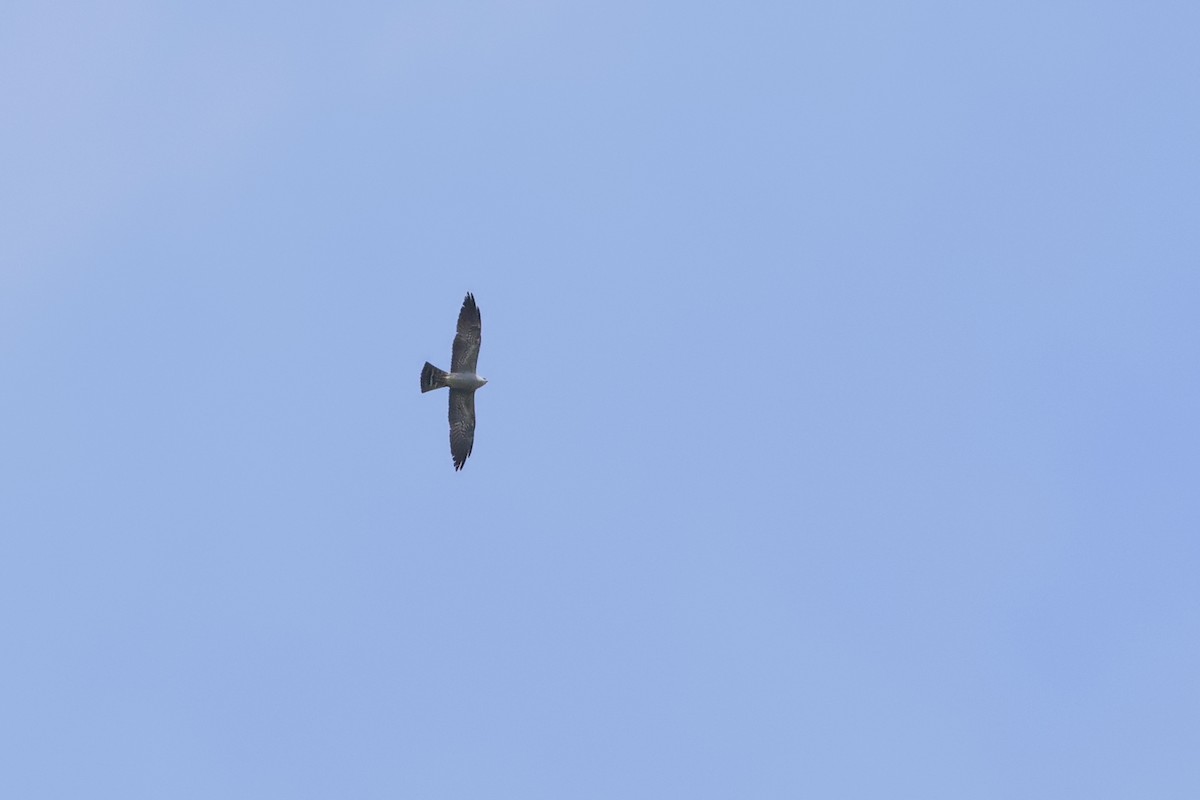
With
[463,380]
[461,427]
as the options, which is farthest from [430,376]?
[461,427]

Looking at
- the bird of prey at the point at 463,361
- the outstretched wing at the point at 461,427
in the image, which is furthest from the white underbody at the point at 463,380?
the outstretched wing at the point at 461,427

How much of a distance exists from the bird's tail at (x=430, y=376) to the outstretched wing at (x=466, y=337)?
1.63ft

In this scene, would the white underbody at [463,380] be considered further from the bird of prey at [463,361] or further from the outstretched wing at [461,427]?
the outstretched wing at [461,427]

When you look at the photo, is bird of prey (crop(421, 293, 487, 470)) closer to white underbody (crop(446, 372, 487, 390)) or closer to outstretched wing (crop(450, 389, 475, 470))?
white underbody (crop(446, 372, 487, 390))

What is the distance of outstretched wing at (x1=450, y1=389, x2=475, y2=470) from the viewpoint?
246 feet

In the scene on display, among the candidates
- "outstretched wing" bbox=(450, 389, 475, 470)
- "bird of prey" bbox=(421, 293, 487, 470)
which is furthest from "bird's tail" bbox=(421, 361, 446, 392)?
"outstretched wing" bbox=(450, 389, 475, 470)

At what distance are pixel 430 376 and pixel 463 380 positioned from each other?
118cm

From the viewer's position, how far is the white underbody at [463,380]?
73.4 m

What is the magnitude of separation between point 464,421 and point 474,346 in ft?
11.1

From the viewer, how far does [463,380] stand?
73.5 m

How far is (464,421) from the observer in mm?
75438

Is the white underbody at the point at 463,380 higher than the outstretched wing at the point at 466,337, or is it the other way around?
the outstretched wing at the point at 466,337

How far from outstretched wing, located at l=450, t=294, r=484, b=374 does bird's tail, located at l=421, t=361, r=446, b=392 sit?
0.50 metres

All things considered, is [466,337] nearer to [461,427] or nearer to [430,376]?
[430,376]
